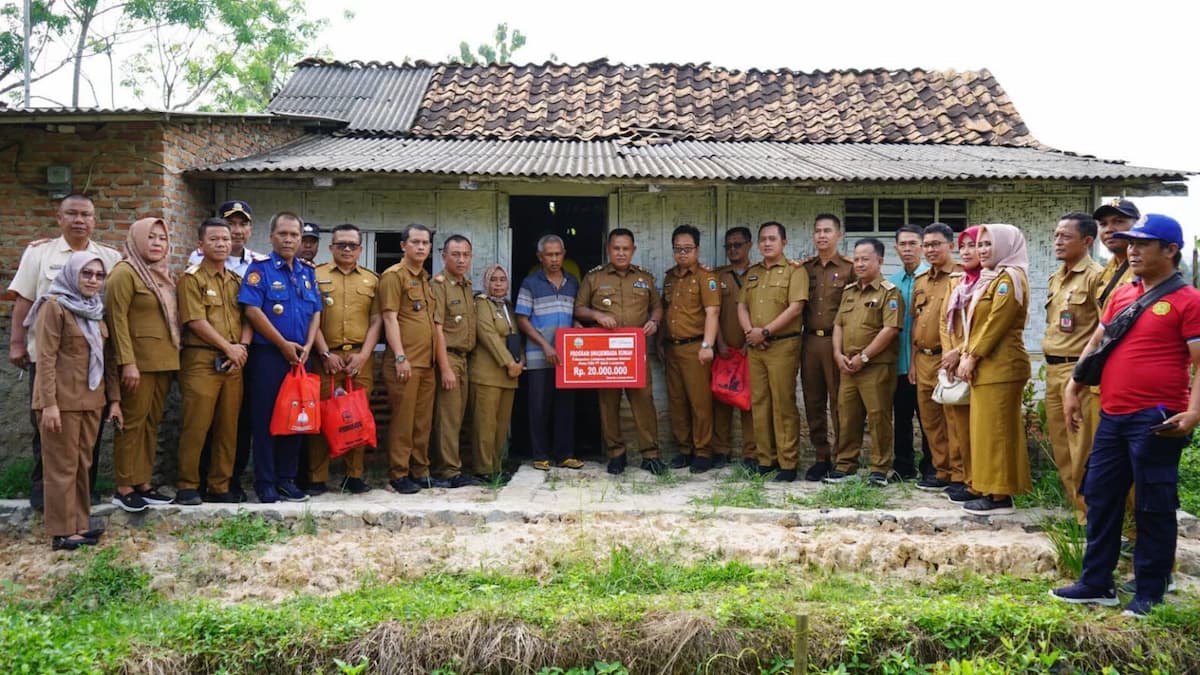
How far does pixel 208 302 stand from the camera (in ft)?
19.2

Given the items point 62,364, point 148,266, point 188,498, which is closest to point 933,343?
point 188,498

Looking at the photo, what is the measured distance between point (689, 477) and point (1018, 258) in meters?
3.01

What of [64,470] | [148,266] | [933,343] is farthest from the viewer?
[933,343]

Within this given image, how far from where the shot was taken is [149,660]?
4031 mm

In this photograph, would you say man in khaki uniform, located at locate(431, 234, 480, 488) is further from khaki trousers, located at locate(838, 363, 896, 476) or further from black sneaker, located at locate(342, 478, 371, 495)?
khaki trousers, located at locate(838, 363, 896, 476)

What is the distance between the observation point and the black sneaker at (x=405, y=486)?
21.6 feet

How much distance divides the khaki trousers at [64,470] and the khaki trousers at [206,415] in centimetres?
72

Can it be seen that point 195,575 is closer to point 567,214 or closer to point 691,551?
point 691,551

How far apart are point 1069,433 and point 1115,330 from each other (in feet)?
2.89

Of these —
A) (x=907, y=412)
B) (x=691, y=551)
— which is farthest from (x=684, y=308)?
(x=691, y=551)

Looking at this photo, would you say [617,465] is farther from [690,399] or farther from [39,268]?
[39,268]

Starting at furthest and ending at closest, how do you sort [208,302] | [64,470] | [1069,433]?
1. [208,302]
2. [64,470]
3. [1069,433]

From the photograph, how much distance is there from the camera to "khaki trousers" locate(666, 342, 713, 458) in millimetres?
7375

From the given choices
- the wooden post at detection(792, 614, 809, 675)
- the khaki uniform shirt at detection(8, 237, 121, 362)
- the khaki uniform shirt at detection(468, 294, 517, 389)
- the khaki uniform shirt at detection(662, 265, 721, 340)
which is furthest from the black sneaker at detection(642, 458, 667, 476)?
the khaki uniform shirt at detection(8, 237, 121, 362)
